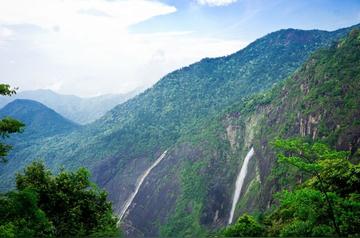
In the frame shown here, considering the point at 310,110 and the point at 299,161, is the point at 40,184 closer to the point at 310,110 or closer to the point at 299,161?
the point at 299,161

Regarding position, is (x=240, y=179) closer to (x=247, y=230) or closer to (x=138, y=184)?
(x=138, y=184)

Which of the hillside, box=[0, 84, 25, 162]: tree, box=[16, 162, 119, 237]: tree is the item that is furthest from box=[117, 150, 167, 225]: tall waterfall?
box=[0, 84, 25, 162]: tree

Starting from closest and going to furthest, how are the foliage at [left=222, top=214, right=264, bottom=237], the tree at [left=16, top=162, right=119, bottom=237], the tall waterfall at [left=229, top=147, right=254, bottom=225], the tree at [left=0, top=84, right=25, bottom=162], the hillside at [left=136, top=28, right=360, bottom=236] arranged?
the tree at [left=0, top=84, right=25, bottom=162] → the tree at [left=16, top=162, right=119, bottom=237] → the foliage at [left=222, top=214, right=264, bottom=237] → the hillside at [left=136, top=28, right=360, bottom=236] → the tall waterfall at [left=229, top=147, right=254, bottom=225]

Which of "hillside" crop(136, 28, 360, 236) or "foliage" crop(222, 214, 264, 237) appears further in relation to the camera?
"hillside" crop(136, 28, 360, 236)

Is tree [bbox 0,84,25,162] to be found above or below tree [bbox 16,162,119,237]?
above

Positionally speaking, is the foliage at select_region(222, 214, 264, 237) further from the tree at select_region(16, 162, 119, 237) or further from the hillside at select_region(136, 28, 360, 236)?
the hillside at select_region(136, 28, 360, 236)

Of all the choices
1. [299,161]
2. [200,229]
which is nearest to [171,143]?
[200,229]

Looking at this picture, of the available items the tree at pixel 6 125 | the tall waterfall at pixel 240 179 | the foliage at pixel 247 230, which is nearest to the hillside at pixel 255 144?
the tall waterfall at pixel 240 179

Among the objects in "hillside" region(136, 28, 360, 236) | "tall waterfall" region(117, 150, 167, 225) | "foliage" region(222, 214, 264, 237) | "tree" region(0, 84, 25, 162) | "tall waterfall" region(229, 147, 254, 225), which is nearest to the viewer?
"tree" region(0, 84, 25, 162)

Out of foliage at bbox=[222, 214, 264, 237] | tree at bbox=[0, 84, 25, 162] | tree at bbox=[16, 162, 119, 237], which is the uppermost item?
tree at bbox=[0, 84, 25, 162]

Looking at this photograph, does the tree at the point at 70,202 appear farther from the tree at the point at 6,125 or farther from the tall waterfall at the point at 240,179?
the tall waterfall at the point at 240,179
